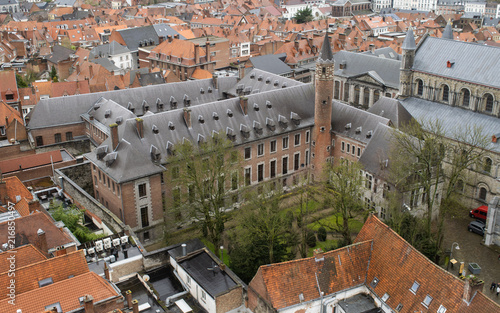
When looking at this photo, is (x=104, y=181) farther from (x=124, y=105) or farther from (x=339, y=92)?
(x=339, y=92)

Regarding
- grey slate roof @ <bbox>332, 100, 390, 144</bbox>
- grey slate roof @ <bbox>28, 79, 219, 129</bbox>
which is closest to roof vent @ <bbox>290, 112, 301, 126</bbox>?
grey slate roof @ <bbox>332, 100, 390, 144</bbox>

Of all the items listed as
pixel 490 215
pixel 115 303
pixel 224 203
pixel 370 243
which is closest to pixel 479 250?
pixel 490 215

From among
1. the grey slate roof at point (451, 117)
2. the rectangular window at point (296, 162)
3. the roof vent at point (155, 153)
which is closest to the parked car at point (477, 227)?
the grey slate roof at point (451, 117)

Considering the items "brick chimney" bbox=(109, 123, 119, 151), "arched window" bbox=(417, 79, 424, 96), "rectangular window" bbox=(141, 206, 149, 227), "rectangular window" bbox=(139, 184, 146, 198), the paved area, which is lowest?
the paved area

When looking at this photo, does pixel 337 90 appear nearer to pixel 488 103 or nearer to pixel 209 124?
pixel 488 103

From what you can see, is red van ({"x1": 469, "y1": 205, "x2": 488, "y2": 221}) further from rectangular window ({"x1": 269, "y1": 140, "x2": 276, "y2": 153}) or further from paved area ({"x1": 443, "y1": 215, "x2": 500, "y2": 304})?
rectangular window ({"x1": 269, "y1": 140, "x2": 276, "y2": 153})
